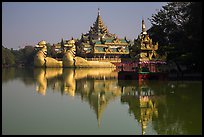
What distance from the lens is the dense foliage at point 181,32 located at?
71.8 ft

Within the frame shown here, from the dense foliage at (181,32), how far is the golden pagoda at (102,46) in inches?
1089

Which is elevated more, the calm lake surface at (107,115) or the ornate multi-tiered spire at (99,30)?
the ornate multi-tiered spire at (99,30)

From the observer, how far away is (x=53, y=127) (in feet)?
27.8

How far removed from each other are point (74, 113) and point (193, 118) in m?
3.59

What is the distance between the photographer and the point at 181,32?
26797 millimetres

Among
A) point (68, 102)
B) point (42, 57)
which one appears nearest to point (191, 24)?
point (68, 102)

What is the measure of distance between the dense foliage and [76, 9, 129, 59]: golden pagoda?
90.8ft

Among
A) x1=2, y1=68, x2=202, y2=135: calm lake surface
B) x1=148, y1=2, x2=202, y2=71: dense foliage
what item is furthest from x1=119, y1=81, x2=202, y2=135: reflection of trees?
x1=148, y1=2, x2=202, y2=71: dense foliage

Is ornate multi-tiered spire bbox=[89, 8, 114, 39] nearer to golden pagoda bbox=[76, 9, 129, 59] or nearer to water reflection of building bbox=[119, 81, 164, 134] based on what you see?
golden pagoda bbox=[76, 9, 129, 59]

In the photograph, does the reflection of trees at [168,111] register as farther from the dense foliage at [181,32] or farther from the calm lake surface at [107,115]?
the dense foliage at [181,32]

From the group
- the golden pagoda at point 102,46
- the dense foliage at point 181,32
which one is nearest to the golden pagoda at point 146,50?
the dense foliage at point 181,32

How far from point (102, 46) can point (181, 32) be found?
110 feet

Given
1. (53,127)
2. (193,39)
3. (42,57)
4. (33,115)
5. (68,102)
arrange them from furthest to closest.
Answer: (42,57) → (193,39) → (68,102) → (33,115) → (53,127)

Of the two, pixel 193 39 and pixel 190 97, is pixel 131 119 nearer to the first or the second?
pixel 190 97
